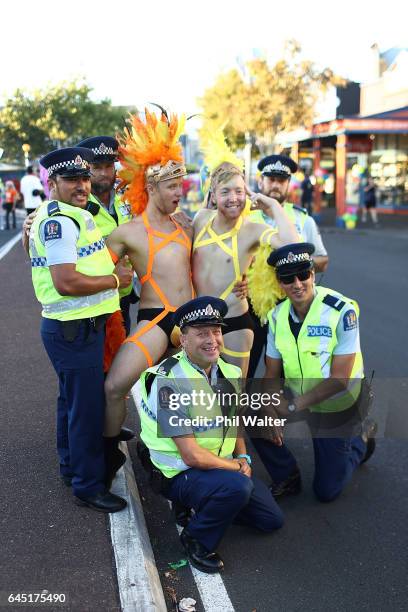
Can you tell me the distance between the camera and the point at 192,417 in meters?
3.20

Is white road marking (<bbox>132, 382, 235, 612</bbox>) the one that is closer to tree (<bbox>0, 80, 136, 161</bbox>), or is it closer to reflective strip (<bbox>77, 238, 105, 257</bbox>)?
reflective strip (<bbox>77, 238, 105, 257</bbox>)

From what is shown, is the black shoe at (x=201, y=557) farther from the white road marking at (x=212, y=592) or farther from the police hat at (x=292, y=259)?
the police hat at (x=292, y=259)

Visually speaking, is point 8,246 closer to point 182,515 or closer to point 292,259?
point 292,259

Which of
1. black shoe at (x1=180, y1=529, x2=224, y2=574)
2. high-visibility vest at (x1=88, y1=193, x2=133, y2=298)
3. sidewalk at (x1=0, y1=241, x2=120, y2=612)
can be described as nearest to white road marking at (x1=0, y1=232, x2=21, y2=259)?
sidewalk at (x1=0, y1=241, x2=120, y2=612)

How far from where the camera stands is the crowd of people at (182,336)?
3229mm

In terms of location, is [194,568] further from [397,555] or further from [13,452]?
[13,452]

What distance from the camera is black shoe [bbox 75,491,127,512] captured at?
3.43 metres

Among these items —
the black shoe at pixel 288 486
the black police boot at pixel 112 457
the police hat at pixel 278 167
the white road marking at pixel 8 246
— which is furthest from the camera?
the white road marking at pixel 8 246

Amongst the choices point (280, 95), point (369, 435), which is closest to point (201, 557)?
point (369, 435)

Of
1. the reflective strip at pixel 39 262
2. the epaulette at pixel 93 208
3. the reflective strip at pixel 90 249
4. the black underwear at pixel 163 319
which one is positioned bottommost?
the black underwear at pixel 163 319

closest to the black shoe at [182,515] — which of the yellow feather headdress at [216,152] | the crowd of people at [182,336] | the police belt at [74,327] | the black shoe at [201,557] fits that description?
the crowd of people at [182,336]

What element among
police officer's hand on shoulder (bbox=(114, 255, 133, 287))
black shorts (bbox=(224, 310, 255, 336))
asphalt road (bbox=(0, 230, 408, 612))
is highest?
police officer's hand on shoulder (bbox=(114, 255, 133, 287))

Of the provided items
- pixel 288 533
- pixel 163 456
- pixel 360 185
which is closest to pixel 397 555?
pixel 288 533

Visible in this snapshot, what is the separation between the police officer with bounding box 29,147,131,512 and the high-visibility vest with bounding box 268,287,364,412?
1.10 metres
